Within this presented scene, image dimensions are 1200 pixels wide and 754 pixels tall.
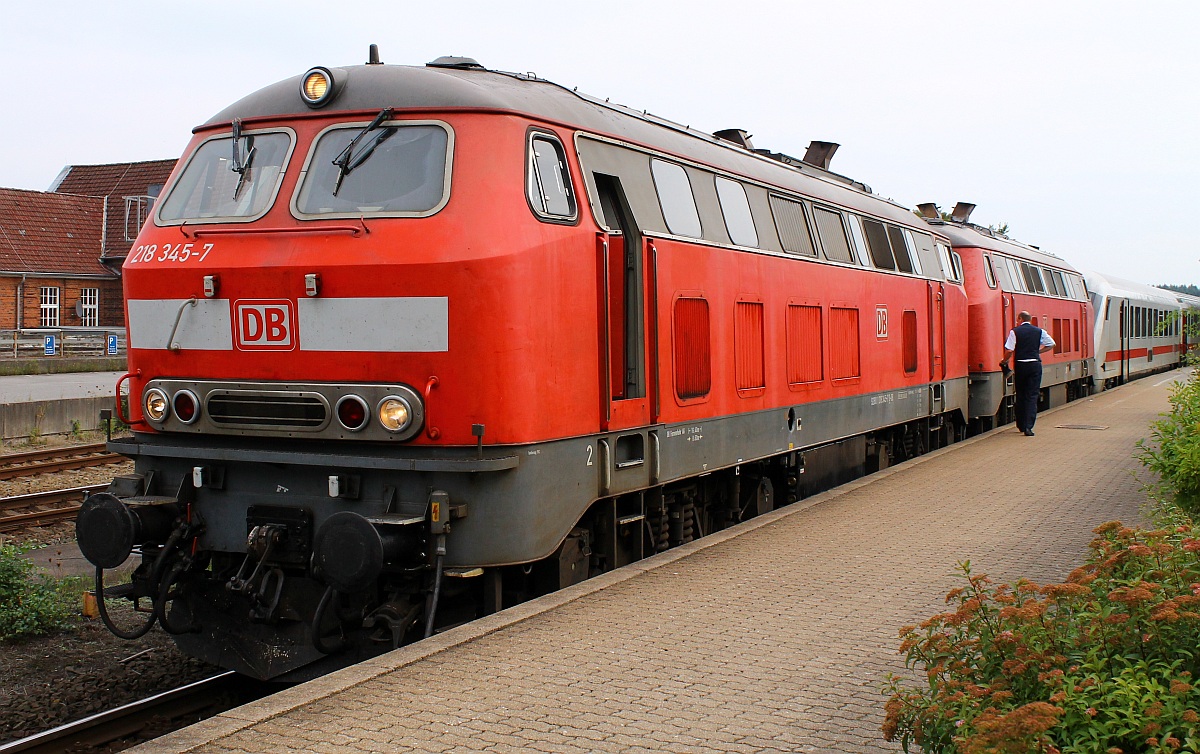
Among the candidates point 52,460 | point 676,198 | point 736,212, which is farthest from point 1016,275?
point 52,460

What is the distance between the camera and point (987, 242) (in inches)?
791

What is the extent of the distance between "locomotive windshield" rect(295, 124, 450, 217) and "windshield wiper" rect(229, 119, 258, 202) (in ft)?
1.59

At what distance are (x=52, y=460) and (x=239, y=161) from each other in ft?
34.4

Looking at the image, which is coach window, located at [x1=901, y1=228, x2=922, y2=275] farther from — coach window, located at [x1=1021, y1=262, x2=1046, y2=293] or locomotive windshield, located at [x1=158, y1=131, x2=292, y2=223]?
locomotive windshield, located at [x1=158, y1=131, x2=292, y2=223]

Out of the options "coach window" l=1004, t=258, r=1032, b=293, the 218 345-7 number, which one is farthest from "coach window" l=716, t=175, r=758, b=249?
"coach window" l=1004, t=258, r=1032, b=293

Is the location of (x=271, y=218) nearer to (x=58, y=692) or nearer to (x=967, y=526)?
(x=58, y=692)

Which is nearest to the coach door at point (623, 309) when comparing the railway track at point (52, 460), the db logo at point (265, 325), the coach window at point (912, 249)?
the db logo at point (265, 325)

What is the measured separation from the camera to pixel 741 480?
33.9ft

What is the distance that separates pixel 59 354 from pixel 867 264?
26927mm

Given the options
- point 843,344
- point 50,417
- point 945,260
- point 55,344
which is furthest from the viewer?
point 55,344

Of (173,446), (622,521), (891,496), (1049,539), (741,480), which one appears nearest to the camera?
(173,446)

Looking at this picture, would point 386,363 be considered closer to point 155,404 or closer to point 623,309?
point 155,404

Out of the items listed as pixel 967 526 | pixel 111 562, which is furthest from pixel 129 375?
pixel 967 526

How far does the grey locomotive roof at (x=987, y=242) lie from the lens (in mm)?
18906
